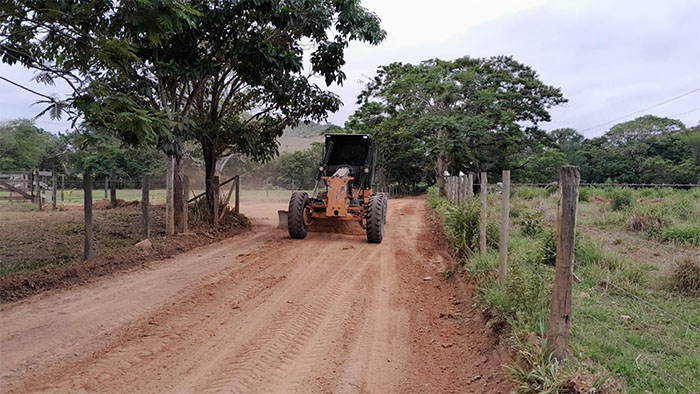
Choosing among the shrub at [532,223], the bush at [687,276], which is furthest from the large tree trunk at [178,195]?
the bush at [687,276]

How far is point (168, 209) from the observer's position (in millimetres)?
10742

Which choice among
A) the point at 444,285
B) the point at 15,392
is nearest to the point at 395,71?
the point at 444,285

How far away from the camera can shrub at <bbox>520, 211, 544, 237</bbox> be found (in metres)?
10.1

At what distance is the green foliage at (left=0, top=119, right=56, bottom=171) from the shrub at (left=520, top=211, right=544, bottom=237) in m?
39.5

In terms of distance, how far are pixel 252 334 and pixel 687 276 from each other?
5.86 meters

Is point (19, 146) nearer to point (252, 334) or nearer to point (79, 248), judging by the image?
point (79, 248)

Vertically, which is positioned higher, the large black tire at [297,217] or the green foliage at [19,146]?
the green foliage at [19,146]

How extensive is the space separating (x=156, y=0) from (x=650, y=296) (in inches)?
301

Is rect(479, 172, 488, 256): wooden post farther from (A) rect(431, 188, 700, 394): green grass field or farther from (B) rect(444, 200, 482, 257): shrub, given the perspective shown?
(B) rect(444, 200, 482, 257): shrub

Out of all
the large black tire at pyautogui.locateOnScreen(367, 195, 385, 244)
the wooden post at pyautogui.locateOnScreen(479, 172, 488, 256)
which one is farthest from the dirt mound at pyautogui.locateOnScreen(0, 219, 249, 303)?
the wooden post at pyautogui.locateOnScreen(479, 172, 488, 256)

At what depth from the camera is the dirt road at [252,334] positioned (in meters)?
3.85

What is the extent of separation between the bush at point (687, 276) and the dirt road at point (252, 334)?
116 inches

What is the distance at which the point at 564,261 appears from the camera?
349 centimetres

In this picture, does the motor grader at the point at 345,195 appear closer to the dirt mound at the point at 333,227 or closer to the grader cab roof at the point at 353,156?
the grader cab roof at the point at 353,156
